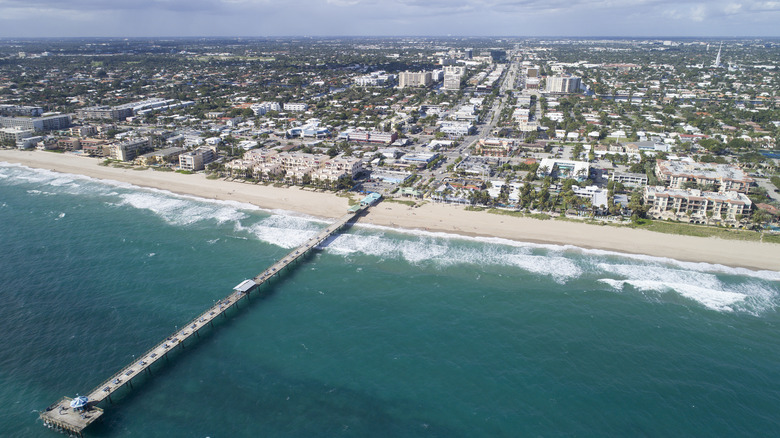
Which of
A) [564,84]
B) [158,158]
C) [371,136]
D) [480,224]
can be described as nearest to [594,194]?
[480,224]

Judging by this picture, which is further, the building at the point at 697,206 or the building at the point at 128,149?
the building at the point at 128,149

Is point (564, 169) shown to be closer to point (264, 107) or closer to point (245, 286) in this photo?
point (245, 286)

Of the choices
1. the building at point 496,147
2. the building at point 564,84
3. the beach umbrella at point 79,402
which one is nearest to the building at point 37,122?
the building at point 496,147

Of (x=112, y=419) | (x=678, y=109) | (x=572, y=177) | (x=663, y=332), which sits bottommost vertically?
(x=112, y=419)

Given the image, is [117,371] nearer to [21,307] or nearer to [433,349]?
[21,307]

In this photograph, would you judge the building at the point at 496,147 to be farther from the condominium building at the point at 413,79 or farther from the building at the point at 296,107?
the condominium building at the point at 413,79

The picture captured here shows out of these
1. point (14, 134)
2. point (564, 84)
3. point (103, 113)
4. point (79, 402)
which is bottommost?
point (79, 402)

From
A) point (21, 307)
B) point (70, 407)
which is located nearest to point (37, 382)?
point (70, 407)
